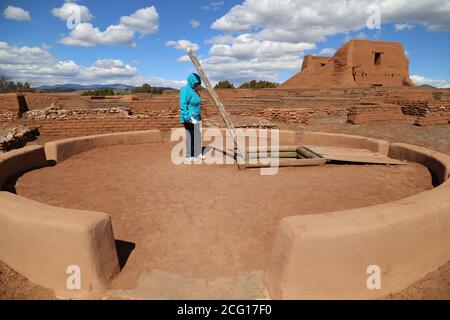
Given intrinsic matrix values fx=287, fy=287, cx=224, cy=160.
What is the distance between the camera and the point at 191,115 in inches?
221

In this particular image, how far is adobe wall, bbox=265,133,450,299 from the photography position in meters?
1.95

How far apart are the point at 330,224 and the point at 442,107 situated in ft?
46.4

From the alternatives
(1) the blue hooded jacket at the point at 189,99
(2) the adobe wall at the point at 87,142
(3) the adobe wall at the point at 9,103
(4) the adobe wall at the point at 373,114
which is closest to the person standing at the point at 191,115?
(1) the blue hooded jacket at the point at 189,99

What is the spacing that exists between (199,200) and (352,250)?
2.06m

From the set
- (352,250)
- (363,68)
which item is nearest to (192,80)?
(352,250)

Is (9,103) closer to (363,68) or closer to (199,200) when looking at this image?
(199,200)

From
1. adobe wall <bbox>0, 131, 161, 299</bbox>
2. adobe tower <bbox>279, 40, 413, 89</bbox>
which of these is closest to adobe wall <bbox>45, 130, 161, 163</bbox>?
adobe wall <bbox>0, 131, 161, 299</bbox>

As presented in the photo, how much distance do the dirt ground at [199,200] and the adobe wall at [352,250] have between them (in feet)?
0.79

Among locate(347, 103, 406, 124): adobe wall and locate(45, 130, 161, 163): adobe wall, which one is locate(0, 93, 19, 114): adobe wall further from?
locate(347, 103, 406, 124): adobe wall

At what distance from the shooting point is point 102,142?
21.9ft

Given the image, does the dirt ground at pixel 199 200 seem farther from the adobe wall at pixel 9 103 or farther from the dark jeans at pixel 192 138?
the adobe wall at pixel 9 103

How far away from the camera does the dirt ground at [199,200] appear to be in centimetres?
244
